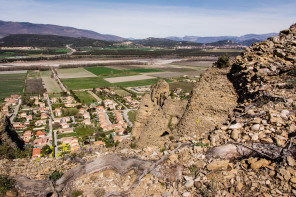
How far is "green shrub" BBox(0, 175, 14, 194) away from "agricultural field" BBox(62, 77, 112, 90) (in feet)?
303

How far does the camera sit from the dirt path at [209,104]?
12250 mm

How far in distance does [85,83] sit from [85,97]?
87.3ft

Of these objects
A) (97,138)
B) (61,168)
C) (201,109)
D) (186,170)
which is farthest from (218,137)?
(97,138)

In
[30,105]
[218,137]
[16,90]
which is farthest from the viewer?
[16,90]

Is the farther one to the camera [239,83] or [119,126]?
[119,126]

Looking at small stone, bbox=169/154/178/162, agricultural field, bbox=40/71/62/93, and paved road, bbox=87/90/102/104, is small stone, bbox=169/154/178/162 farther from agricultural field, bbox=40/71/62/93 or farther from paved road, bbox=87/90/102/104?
agricultural field, bbox=40/71/62/93

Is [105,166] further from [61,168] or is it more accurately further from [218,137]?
[218,137]

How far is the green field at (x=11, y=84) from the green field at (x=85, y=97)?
26.3m

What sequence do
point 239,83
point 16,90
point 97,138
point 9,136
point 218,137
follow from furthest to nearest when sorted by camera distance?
point 16,90, point 97,138, point 9,136, point 239,83, point 218,137

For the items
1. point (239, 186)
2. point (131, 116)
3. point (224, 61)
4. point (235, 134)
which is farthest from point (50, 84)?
point (239, 186)

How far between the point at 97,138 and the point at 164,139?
35218 millimetres

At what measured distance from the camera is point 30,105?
72.2 m

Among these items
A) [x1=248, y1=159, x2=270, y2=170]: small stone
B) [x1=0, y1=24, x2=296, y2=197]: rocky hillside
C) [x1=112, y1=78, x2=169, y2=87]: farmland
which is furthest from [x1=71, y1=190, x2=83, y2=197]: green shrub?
[x1=112, y1=78, x2=169, y2=87]: farmland

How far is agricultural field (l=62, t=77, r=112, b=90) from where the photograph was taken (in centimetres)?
10006
